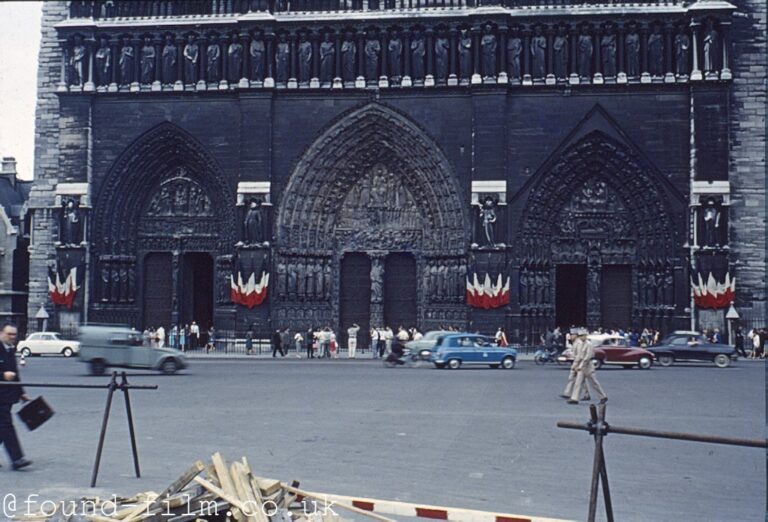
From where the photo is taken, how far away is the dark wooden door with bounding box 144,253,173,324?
40375 mm

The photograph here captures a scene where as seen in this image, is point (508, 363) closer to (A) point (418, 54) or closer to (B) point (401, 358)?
(B) point (401, 358)

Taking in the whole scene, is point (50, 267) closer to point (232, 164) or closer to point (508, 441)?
point (232, 164)

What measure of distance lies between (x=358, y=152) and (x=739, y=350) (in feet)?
57.9

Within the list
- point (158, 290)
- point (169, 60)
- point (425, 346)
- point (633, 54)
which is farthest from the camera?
point (158, 290)

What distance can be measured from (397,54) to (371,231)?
7.61 m

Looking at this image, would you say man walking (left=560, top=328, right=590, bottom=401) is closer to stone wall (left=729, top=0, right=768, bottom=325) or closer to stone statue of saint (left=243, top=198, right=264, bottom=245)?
stone wall (left=729, top=0, right=768, bottom=325)

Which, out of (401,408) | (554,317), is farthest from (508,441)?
(554,317)

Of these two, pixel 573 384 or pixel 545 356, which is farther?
pixel 545 356

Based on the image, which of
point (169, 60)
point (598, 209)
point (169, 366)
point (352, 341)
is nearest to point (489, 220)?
point (598, 209)

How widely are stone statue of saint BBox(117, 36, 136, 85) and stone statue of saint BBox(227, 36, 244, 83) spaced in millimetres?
4459

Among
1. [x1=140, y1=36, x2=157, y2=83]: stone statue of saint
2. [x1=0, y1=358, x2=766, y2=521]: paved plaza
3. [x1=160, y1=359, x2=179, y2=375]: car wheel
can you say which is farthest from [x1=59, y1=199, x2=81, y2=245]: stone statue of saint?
[x1=0, y1=358, x2=766, y2=521]: paved plaza

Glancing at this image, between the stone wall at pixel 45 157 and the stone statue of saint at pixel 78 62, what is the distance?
7.54 ft

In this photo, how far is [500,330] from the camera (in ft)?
116

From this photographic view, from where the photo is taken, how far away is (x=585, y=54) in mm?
37281
